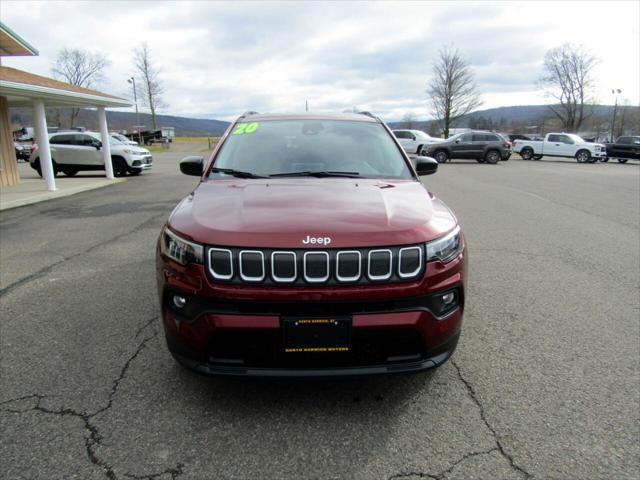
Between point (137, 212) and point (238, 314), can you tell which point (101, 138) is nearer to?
point (137, 212)

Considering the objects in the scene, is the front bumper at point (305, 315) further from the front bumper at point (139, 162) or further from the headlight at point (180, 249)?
the front bumper at point (139, 162)

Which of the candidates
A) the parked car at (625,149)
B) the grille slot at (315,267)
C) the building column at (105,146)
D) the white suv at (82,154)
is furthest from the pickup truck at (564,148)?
the grille slot at (315,267)

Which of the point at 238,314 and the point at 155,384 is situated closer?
the point at 238,314

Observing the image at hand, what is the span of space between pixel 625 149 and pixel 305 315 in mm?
33624

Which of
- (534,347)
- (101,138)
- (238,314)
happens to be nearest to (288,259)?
(238,314)

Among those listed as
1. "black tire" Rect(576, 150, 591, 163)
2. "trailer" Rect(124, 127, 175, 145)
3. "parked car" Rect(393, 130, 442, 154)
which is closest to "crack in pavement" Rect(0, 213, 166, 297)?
"parked car" Rect(393, 130, 442, 154)

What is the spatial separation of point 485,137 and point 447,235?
1020 inches

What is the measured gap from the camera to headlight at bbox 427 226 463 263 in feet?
7.88

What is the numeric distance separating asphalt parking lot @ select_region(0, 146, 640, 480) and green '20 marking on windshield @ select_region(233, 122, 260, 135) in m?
1.76

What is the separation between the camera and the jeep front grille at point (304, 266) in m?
2.24

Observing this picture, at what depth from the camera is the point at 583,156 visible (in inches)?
1141

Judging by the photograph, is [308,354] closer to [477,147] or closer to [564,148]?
[477,147]

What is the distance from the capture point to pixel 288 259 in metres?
2.24

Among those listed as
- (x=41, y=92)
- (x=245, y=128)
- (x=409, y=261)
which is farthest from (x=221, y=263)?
(x=41, y=92)
